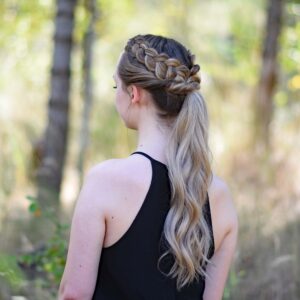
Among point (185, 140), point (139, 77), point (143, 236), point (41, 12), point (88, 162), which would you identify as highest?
point (41, 12)

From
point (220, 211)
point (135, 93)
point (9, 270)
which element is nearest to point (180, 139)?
point (135, 93)

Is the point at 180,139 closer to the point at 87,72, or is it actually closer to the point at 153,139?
the point at 153,139

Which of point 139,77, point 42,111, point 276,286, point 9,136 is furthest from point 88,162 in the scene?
point 139,77

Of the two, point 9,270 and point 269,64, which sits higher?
point 269,64

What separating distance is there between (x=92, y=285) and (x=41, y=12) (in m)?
8.67

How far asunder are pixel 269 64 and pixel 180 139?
8038 mm

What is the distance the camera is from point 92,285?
2539 millimetres

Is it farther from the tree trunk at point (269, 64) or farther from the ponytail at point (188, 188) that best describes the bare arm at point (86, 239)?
A: the tree trunk at point (269, 64)

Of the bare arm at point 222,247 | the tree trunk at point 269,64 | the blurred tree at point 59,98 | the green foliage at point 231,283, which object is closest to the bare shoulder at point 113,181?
the bare arm at point 222,247

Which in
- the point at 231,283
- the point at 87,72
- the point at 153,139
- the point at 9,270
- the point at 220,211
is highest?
the point at 87,72

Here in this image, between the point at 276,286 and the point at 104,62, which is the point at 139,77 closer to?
the point at 276,286

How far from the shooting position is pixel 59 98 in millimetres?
6781

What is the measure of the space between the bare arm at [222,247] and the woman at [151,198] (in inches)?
2.1

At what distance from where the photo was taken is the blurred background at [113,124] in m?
4.89
